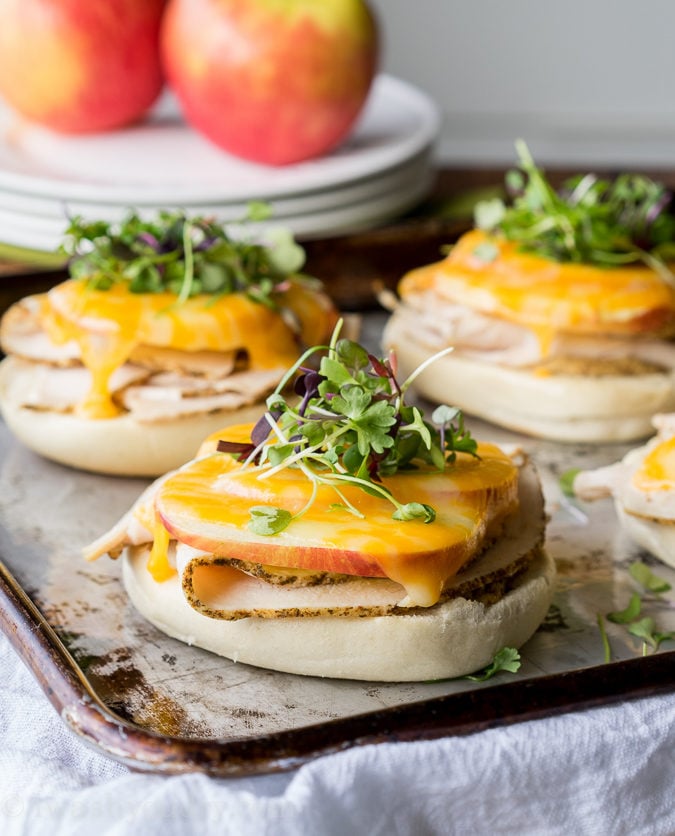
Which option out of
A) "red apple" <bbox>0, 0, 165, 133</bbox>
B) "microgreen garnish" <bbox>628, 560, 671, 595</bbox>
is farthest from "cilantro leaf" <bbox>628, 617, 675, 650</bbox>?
"red apple" <bbox>0, 0, 165, 133</bbox>

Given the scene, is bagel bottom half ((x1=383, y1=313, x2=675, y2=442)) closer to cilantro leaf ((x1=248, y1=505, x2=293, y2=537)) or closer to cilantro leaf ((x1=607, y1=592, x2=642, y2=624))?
cilantro leaf ((x1=607, y1=592, x2=642, y2=624))

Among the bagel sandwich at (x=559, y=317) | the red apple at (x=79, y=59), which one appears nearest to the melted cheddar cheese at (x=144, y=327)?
the bagel sandwich at (x=559, y=317)

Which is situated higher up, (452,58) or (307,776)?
(307,776)

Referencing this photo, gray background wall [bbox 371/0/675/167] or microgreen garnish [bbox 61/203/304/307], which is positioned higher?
microgreen garnish [bbox 61/203/304/307]

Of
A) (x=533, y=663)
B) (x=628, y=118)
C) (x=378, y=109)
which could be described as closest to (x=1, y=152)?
(x=378, y=109)

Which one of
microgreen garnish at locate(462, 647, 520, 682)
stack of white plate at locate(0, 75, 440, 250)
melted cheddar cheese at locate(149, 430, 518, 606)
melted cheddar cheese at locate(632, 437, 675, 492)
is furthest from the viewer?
stack of white plate at locate(0, 75, 440, 250)

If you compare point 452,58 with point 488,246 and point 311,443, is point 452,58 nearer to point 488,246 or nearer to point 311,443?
point 488,246
